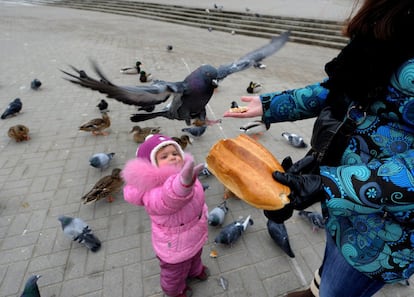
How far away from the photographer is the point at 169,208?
187 centimetres

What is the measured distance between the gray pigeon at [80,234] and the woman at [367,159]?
261 cm

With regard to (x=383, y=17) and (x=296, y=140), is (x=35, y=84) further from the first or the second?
(x=383, y=17)

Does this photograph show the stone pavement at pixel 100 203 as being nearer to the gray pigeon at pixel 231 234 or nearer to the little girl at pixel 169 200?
the gray pigeon at pixel 231 234

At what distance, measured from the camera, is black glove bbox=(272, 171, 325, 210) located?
44.7 inches

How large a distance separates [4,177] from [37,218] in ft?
4.84

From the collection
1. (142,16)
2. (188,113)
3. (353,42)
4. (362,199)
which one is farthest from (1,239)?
(142,16)

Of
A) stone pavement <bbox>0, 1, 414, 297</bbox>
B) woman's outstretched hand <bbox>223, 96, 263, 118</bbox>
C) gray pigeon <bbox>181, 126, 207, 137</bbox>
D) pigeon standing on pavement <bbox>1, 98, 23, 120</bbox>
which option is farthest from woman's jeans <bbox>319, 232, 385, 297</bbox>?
pigeon standing on pavement <bbox>1, 98, 23, 120</bbox>

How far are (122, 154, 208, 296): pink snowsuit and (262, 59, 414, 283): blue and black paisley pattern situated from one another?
93cm

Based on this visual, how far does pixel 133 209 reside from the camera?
3.78m

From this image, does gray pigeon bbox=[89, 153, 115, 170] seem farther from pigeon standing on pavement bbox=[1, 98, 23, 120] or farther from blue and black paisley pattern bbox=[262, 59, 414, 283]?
blue and black paisley pattern bbox=[262, 59, 414, 283]

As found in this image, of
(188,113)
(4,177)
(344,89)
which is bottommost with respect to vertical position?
(4,177)

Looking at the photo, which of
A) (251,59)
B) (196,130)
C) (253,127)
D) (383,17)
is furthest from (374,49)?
(196,130)

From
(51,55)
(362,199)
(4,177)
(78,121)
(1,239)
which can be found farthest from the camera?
(51,55)

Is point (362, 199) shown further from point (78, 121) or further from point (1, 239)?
point (78, 121)
